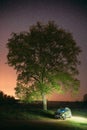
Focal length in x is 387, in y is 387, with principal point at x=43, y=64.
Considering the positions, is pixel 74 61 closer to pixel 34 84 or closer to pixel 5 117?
pixel 34 84

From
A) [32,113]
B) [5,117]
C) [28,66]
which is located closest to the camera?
[5,117]

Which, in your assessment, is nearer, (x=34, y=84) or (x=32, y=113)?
(x=32, y=113)

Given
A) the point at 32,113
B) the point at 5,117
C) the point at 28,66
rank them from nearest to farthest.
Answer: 1. the point at 5,117
2. the point at 32,113
3. the point at 28,66

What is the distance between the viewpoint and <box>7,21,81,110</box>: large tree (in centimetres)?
6462

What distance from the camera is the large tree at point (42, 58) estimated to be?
64.6m

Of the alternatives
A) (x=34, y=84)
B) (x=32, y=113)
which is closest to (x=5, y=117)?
(x=32, y=113)

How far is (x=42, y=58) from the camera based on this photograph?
213 ft

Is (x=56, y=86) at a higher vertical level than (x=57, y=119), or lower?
higher

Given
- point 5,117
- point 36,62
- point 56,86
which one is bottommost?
point 5,117

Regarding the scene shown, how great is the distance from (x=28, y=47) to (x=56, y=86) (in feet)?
26.4

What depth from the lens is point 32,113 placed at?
2383 inches

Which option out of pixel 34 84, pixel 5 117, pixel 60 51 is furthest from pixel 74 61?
pixel 5 117

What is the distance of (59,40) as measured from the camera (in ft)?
214

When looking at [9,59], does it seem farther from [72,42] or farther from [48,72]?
[72,42]
